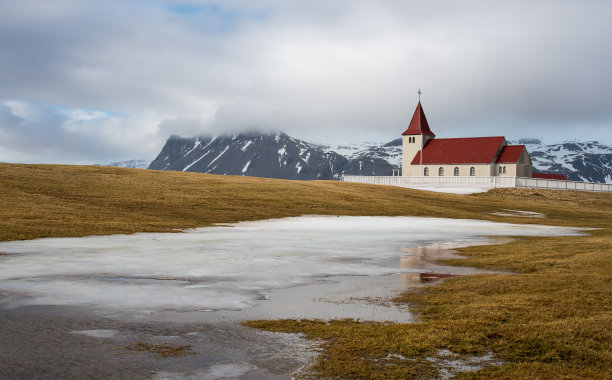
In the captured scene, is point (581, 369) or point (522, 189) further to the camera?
point (522, 189)

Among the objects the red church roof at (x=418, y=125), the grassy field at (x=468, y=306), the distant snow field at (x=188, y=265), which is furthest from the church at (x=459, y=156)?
the distant snow field at (x=188, y=265)

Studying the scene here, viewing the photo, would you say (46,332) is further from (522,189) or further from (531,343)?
(522,189)

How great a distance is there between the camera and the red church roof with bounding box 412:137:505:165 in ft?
365

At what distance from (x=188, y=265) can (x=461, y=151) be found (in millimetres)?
106427

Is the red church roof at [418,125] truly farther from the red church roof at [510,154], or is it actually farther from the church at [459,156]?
the red church roof at [510,154]

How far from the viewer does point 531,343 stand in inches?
306

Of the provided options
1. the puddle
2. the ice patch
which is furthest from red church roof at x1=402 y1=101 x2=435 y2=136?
the ice patch

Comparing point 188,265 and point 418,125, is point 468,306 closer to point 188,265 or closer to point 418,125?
point 188,265

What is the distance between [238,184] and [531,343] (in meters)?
49.4

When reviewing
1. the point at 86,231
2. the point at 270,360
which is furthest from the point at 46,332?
the point at 86,231

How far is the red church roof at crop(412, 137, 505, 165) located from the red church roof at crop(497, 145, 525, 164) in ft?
7.26

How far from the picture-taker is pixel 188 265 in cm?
1591

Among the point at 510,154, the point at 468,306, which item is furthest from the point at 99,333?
the point at 510,154

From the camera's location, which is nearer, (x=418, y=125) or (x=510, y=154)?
(x=510, y=154)
